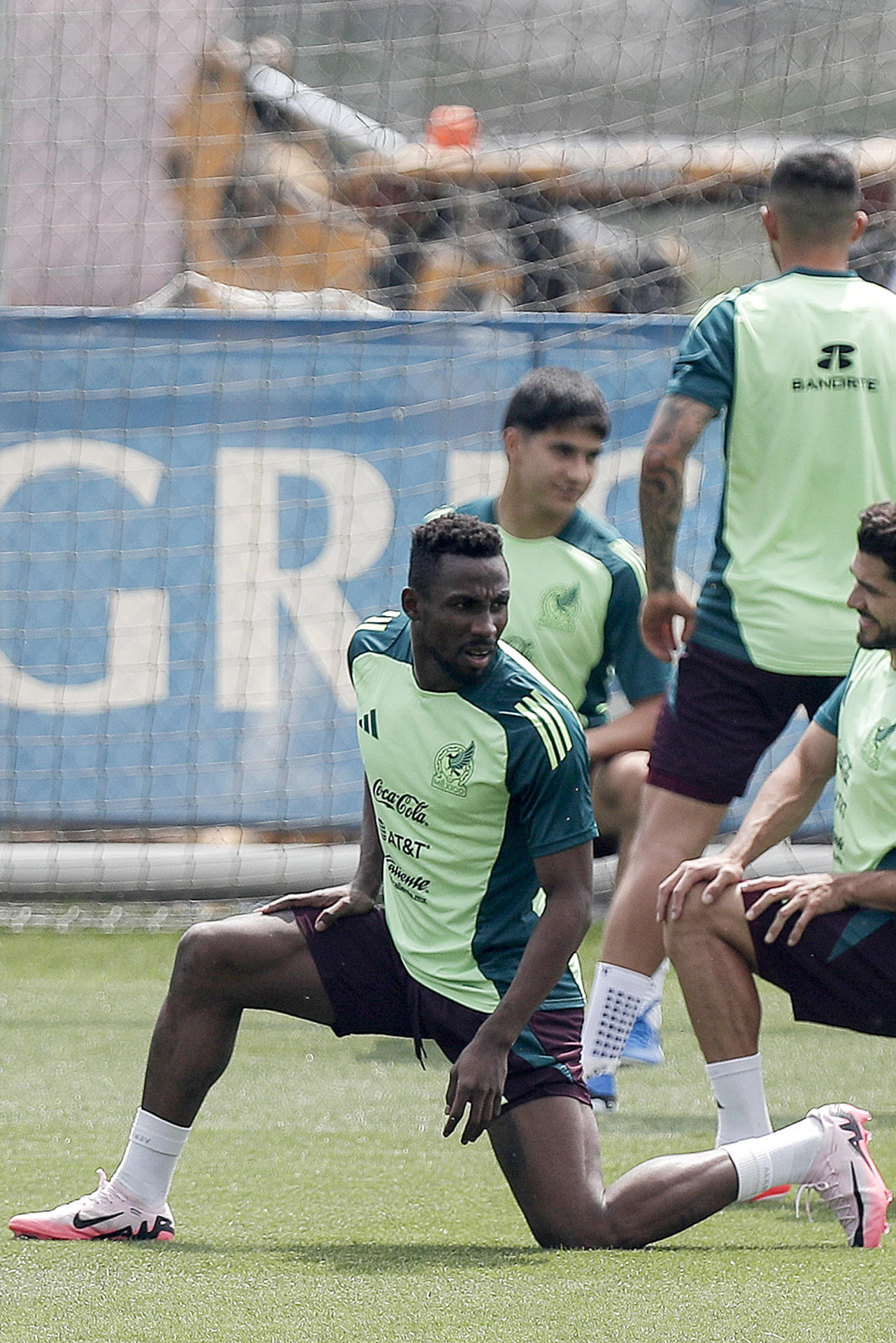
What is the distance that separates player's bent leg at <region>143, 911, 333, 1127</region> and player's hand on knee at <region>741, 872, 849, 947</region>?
2.65ft

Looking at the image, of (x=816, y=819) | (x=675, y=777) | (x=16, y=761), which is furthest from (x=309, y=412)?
(x=675, y=777)

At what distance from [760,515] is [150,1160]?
2003mm

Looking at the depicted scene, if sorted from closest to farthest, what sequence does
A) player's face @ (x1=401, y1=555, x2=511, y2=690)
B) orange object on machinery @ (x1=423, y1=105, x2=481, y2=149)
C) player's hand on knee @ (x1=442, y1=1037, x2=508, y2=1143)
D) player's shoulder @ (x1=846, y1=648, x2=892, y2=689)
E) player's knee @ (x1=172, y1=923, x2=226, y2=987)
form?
player's hand on knee @ (x1=442, y1=1037, x2=508, y2=1143) < player's face @ (x1=401, y1=555, x2=511, y2=690) < player's knee @ (x1=172, y1=923, x2=226, y2=987) < player's shoulder @ (x1=846, y1=648, x2=892, y2=689) < orange object on machinery @ (x1=423, y1=105, x2=481, y2=149)

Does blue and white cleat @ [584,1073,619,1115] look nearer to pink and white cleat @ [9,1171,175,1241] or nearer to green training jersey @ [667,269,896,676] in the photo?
green training jersey @ [667,269,896,676]

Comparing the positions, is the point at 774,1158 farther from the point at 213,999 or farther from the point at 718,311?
the point at 718,311

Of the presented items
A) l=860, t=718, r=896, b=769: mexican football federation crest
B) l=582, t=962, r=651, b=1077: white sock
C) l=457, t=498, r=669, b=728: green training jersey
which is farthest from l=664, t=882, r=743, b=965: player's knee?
l=457, t=498, r=669, b=728: green training jersey

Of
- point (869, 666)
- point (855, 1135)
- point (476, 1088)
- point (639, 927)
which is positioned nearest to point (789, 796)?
point (869, 666)

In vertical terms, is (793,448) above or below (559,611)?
above

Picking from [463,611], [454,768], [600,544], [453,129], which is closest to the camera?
[463,611]

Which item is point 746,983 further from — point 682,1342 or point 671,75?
point 671,75

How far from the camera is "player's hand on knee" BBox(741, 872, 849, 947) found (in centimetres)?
359

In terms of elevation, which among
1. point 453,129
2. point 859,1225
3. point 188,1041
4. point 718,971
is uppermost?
point 453,129

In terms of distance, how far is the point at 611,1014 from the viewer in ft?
14.8

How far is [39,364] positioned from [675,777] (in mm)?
Result: 3665
